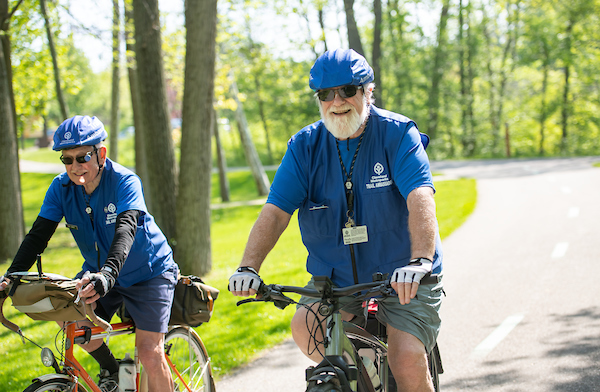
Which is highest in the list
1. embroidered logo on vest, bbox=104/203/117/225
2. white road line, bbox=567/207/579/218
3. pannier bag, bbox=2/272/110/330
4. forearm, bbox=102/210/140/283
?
embroidered logo on vest, bbox=104/203/117/225

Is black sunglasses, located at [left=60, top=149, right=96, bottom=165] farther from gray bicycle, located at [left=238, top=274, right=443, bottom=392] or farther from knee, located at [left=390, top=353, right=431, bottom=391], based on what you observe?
knee, located at [left=390, top=353, right=431, bottom=391]

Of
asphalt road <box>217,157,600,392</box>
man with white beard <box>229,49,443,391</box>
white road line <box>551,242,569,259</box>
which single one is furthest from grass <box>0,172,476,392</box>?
white road line <box>551,242,569,259</box>

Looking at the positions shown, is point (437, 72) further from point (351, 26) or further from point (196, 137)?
point (196, 137)

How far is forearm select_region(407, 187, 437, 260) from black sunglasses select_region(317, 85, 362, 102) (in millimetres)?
553

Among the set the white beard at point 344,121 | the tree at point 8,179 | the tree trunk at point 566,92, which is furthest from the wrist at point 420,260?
the tree trunk at point 566,92

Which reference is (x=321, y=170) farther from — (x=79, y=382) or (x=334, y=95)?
(x=79, y=382)

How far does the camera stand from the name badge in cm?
285

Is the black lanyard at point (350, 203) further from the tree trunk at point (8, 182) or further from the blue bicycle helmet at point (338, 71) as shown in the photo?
the tree trunk at point (8, 182)

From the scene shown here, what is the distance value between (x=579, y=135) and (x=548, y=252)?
32.9 meters

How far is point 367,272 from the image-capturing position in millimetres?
2982

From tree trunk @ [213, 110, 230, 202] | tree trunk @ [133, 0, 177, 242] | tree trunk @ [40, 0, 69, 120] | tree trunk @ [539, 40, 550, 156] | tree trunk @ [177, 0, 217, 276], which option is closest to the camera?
tree trunk @ [177, 0, 217, 276]

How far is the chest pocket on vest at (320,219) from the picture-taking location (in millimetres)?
2965

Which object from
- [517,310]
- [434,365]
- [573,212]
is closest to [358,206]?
[434,365]

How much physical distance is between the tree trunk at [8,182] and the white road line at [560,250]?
1029 cm
